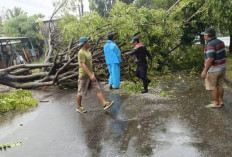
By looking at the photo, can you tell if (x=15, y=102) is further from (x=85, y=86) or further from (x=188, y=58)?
(x=188, y=58)

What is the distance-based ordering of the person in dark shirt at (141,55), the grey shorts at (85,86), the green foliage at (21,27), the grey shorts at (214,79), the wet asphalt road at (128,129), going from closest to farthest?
the wet asphalt road at (128,129) < the grey shorts at (214,79) < the grey shorts at (85,86) < the person in dark shirt at (141,55) < the green foliage at (21,27)

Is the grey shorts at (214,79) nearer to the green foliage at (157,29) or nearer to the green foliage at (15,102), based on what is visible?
the green foliage at (157,29)

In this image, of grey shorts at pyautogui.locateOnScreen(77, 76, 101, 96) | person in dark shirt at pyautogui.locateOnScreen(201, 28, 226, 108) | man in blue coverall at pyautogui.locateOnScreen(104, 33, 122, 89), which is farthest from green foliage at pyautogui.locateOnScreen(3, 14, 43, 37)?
person in dark shirt at pyautogui.locateOnScreen(201, 28, 226, 108)

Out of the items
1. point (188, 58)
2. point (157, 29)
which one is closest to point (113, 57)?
point (157, 29)

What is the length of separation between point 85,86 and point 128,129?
5.88ft

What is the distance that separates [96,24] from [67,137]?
4.80 meters

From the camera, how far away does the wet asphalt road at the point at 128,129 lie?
376 centimetres

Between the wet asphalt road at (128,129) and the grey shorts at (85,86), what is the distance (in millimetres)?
543

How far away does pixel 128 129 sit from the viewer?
15.1ft

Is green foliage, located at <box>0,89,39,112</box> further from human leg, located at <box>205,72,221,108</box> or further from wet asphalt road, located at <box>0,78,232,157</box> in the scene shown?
human leg, located at <box>205,72,221,108</box>

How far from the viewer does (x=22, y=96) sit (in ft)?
25.9

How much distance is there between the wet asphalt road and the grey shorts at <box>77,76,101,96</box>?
54 cm

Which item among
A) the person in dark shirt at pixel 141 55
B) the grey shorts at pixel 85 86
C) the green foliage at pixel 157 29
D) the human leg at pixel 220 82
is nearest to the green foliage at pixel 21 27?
the green foliage at pixel 157 29

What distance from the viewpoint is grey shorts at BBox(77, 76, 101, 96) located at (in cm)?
586
